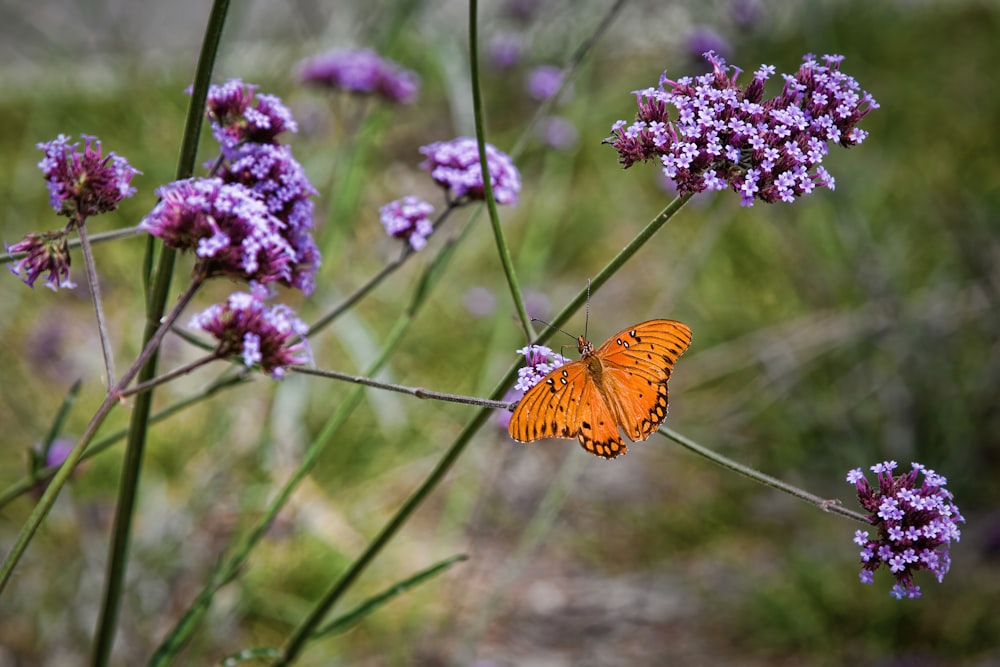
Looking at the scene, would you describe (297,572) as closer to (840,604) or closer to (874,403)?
(840,604)

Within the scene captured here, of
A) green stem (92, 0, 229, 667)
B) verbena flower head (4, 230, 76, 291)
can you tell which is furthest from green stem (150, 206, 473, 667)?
verbena flower head (4, 230, 76, 291)

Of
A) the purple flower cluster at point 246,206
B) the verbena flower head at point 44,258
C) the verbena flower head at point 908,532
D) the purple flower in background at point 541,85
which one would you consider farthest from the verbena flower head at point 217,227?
the purple flower in background at point 541,85

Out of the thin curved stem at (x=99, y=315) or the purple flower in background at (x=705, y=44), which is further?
the purple flower in background at (x=705, y=44)

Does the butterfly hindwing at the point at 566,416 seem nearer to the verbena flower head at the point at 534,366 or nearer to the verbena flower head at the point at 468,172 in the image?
the verbena flower head at the point at 534,366

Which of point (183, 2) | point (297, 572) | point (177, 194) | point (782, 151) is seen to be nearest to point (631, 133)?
point (782, 151)

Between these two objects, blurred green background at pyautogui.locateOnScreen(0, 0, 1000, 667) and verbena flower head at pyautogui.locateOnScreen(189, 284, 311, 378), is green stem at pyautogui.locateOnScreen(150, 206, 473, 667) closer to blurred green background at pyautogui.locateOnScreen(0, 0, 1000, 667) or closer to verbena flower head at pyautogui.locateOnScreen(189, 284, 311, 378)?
blurred green background at pyautogui.locateOnScreen(0, 0, 1000, 667)
